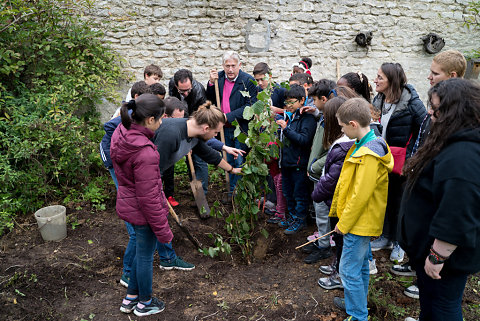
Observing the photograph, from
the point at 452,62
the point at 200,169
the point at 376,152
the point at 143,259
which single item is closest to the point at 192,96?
the point at 200,169

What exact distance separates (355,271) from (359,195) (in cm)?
60

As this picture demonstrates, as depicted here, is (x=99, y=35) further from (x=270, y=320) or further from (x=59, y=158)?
(x=270, y=320)

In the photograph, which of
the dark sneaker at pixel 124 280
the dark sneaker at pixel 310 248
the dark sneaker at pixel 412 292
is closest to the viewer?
the dark sneaker at pixel 412 292

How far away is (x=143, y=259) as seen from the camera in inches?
101

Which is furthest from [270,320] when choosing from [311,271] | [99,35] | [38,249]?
[99,35]

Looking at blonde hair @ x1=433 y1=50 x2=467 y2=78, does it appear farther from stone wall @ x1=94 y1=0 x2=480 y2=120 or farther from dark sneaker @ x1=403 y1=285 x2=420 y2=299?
stone wall @ x1=94 y1=0 x2=480 y2=120

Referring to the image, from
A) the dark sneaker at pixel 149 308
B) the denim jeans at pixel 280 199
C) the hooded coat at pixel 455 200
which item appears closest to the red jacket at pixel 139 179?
the dark sneaker at pixel 149 308

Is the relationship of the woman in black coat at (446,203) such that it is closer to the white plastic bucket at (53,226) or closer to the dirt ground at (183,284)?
the dirt ground at (183,284)

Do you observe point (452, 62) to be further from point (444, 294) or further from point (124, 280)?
point (124, 280)

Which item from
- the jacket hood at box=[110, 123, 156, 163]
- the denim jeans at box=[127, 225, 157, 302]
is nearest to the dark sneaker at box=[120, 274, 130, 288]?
the denim jeans at box=[127, 225, 157, 302]

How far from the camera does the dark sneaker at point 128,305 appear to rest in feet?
8.98

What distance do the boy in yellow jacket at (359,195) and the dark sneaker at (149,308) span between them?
1.50m

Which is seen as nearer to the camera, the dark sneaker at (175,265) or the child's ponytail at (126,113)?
the child's ponytail at (126,113)

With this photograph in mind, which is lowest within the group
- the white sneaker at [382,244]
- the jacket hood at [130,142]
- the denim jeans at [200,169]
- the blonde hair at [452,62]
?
the white sneaker at [382,244]
